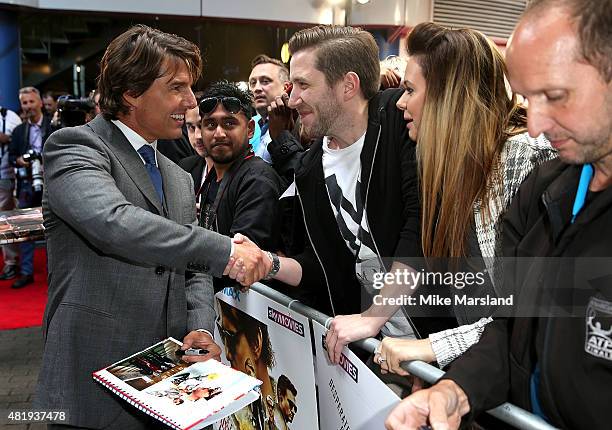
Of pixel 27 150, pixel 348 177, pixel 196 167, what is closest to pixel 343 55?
pixel 348 177

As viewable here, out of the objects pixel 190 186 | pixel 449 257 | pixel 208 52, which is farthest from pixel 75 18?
pixel 449 257

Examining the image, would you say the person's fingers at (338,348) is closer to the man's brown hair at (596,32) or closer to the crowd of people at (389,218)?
the crowd of people at (389,218)

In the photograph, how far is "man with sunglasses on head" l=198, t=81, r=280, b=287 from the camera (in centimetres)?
275

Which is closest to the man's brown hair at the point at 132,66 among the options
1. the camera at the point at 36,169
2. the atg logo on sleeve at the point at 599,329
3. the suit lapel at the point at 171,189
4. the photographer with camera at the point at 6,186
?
the suit lapel at the point at 171,189

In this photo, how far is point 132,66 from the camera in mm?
2109

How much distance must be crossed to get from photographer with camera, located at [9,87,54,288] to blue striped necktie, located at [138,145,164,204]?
527 cm

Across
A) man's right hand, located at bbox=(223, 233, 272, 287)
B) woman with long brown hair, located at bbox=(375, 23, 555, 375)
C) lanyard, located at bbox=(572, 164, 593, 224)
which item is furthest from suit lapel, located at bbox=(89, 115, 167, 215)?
lanyard, located at bbox=(572, 164, 593, 224)

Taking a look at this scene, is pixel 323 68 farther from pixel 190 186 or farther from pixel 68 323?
pixel 68 323

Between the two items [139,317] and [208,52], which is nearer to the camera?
[139,317]

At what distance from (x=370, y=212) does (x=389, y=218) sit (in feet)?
0.27

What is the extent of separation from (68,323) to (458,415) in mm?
1275

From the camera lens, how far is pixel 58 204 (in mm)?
1909

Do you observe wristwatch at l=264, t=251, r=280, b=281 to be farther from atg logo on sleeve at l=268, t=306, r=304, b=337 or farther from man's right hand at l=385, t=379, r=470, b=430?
man's right hand at l=385, t=379, r=470, b=430

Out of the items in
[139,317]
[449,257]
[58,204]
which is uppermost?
[58,204]
